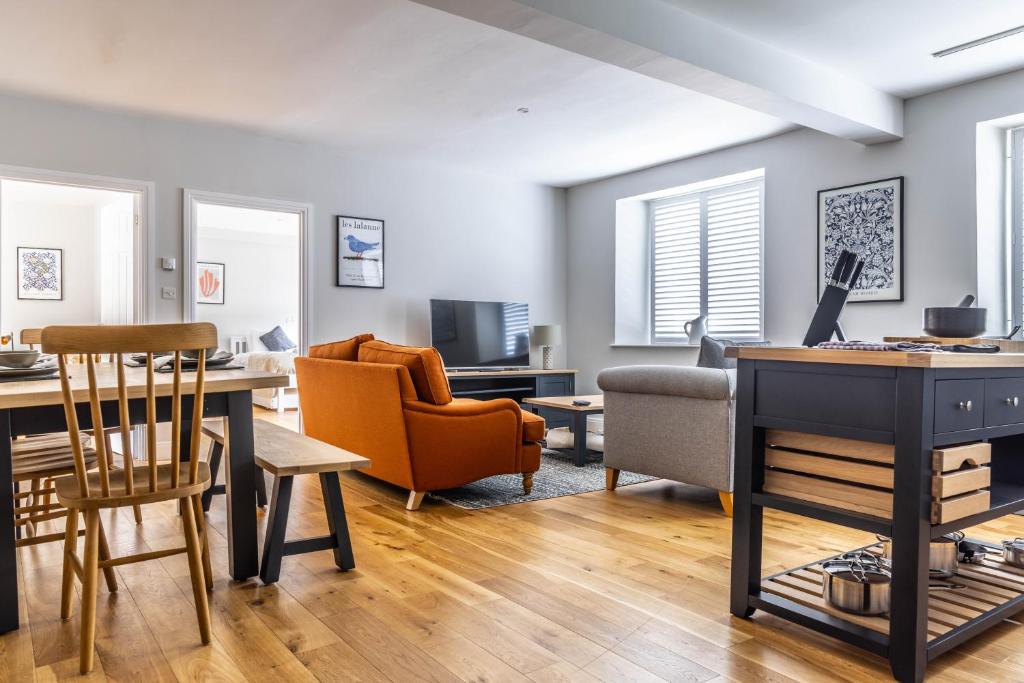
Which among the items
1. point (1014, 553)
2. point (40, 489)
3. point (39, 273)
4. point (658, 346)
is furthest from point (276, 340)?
point (1014, 553)

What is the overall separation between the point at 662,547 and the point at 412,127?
12.3 ft

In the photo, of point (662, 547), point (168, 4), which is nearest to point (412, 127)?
point (168, 4)

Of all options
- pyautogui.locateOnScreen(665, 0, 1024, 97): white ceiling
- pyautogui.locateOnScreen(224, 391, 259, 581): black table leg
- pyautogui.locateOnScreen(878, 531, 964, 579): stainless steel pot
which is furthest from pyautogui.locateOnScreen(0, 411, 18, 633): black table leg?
pyautogui.locateOnScreen(665, 0, 1024, 97): white ceiling

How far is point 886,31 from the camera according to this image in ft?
12.1

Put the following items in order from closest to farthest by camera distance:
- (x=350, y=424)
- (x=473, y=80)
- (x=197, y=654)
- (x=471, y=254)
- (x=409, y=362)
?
1. (x=197, y=654)
2. (x=409, y=362)
3. (x=350, y=424)
4. (x=473, y=80)
5. (x=471, y=254)

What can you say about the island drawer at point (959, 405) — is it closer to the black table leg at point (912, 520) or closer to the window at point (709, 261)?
the black table leg at point (912, 520)

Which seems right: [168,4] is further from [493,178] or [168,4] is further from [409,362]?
[493,178]

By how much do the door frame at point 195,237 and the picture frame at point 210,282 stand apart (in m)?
4.81

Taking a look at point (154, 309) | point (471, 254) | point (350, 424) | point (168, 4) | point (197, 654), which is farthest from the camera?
point (471, 254)

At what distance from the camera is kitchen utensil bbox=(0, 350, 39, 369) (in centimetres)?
244

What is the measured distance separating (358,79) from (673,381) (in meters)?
2.67

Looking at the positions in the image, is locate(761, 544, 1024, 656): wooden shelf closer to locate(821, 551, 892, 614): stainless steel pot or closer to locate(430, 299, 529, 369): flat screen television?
locate(821, 551, 892, 614): stainless steel pot

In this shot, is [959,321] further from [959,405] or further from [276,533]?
[276,533]

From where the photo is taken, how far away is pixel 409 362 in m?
3.64
